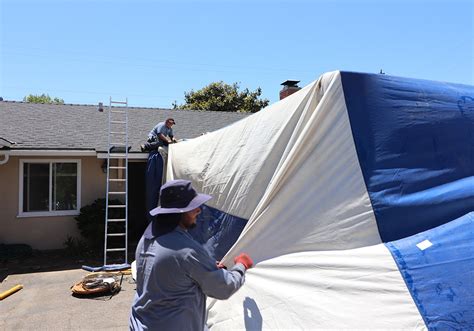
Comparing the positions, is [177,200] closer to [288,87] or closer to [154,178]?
[154,178]

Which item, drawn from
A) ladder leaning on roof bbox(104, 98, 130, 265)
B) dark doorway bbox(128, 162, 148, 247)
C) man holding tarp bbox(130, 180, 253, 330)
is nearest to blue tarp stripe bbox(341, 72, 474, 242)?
man holding tarp bbox(130, 180, 253, 330)

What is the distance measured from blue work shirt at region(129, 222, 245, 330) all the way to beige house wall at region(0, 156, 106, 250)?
8965mm

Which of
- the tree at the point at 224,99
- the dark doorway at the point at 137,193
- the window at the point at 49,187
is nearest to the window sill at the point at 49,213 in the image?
the window at the point at 49,187

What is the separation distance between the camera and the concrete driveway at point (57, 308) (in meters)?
5.16

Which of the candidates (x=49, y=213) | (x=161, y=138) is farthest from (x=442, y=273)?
(x=49, y=213)

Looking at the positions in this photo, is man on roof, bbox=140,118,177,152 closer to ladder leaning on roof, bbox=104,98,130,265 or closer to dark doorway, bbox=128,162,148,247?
ladder leaning on roof, bbox=104,98,130,265

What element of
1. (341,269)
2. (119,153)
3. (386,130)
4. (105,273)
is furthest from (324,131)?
(119,153)

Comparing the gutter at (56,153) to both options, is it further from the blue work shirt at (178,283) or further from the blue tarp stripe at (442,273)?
the blue tarp stripe at (442,273)

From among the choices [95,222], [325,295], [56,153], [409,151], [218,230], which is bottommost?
[95,222]

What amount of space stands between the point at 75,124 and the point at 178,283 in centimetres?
1116

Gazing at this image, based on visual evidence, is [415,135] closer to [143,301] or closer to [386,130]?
[386,130]

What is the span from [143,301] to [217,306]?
95cm

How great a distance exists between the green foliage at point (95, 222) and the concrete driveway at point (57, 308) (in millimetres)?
2304

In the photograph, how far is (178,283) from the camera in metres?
1.99
